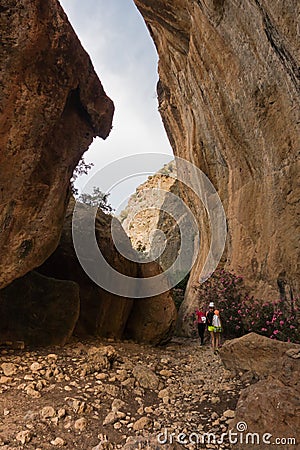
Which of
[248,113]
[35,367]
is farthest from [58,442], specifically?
[248,113]

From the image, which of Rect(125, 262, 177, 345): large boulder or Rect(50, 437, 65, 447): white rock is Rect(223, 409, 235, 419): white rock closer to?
Rect(50, 437, 65, 447): white rock

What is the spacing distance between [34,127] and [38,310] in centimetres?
341

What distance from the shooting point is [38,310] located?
20.4 ft

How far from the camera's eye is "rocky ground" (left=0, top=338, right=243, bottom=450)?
3.15m

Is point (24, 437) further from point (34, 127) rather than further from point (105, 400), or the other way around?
point (34, 127)

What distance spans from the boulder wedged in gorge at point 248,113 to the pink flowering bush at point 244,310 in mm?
273

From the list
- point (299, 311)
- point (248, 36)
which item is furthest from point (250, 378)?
point (248, 36)

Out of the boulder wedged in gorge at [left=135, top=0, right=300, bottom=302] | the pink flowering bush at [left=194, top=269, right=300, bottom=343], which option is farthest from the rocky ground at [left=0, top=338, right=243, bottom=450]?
the boulder wedged in gorge at [left=135, top=0, right=300, bottom=302]

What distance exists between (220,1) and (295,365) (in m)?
6.92

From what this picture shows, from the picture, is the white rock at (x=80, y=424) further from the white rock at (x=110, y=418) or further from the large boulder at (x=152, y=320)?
the large boulder at (x=152, y=320)

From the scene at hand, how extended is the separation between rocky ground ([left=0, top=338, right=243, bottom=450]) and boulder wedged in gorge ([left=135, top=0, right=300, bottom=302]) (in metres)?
2.76

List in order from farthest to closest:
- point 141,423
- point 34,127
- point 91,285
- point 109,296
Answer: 1. point 109,296
2. point 91,285
3. point 34,127
4. point 141,423

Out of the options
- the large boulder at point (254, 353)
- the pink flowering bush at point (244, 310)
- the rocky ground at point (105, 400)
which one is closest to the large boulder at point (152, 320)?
the pink flowering bush at point (244, 310)

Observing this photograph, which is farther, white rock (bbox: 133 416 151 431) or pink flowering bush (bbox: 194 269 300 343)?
pink flowering bush (bbox: 194 269 300 343)
